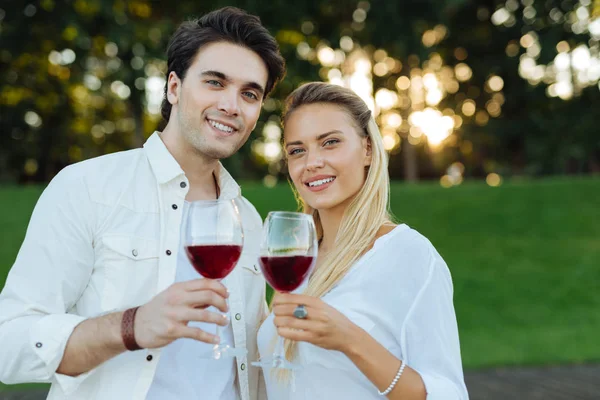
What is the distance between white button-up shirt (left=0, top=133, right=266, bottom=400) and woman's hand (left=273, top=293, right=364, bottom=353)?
0.73m

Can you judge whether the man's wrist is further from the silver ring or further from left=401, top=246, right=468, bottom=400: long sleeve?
left=401, top=246, right=468, bottom=400: long sleeve

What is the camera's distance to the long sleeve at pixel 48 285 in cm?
231

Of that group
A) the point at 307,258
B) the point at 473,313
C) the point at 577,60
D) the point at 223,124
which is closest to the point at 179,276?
the point at 223,124

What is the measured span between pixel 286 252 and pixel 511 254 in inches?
432

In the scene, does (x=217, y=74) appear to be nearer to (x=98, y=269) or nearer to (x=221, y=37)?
(x=221, y=37)

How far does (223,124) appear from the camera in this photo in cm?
308

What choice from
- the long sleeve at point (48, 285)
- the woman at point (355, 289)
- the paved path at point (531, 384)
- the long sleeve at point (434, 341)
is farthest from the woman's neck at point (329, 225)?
the paved path at point (531, 384)

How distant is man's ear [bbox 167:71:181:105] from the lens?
328 centimetres

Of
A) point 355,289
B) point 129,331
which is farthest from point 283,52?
point 129,331

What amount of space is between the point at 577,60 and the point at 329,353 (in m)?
19.3

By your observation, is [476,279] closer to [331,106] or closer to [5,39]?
[331,106]

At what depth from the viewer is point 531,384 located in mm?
7441

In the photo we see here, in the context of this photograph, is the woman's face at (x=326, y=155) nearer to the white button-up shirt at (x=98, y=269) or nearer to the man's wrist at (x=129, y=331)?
the white button-up shirt at (x=98, y=269)

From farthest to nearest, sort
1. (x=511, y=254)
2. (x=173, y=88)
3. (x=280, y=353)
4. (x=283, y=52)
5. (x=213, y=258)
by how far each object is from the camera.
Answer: (x=283, y=52), (x=511, y=254), (x=173, y=88), (x=280, y=353), (x=213, y=258)
